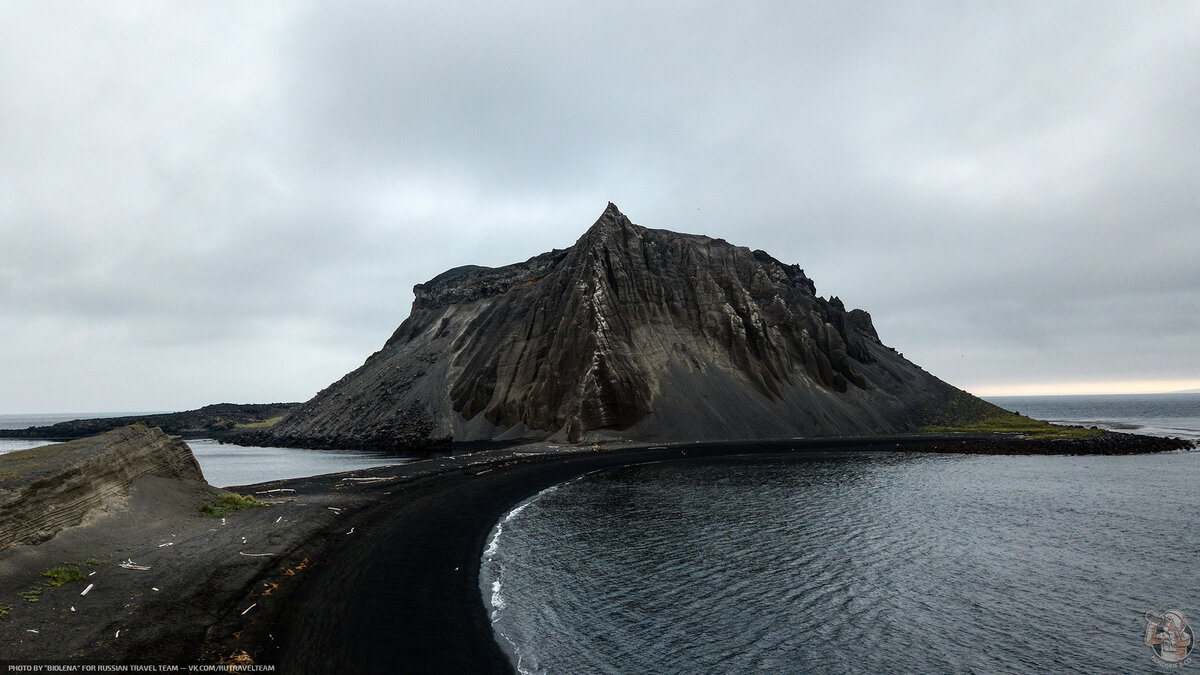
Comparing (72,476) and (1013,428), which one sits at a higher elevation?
(1013,428)

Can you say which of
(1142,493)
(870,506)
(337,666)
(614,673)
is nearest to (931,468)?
(1142,493)

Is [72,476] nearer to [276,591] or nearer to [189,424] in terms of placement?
[276,591]

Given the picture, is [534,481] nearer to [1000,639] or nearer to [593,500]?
[593,500]

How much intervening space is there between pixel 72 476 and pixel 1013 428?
447 ft

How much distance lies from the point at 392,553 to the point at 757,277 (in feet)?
338

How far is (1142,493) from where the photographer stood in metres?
41.7

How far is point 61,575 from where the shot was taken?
17203mm

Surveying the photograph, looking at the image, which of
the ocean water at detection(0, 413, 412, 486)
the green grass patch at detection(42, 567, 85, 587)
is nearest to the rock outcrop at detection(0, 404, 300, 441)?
the ocean water at detection(0, 413, 412, 486)

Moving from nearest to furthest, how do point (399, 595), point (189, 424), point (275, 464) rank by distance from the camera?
1. point (399, 595)
2. point (275, 464)
3. point (189, 424)

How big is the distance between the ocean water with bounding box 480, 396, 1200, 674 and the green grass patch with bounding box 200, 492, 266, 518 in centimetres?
1393

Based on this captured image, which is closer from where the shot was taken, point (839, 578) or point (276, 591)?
point (276, 591)

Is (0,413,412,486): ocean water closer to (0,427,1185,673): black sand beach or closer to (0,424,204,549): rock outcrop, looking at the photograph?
(0,427,1185,673): black sand beach

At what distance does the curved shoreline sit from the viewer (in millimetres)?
14758

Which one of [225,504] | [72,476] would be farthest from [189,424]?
[72,476]
